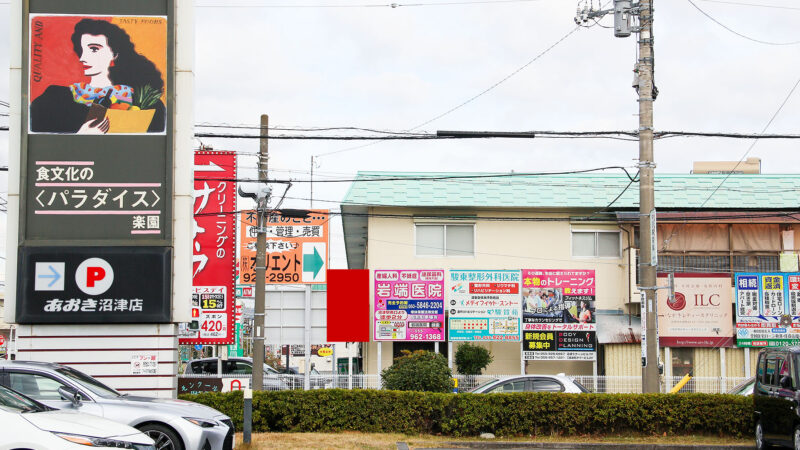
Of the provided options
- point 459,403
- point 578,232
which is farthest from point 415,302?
point 459,403

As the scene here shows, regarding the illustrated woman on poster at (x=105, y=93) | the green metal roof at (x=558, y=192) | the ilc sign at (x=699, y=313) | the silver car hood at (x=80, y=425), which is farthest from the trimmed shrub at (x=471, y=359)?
the silver car hood at (x=80, y=425)

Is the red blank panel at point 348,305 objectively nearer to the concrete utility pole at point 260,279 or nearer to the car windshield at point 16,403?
the concrete utility pole at point 260,279

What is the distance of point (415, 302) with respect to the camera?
26516mm

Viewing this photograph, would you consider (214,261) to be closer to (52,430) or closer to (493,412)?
(493,412)

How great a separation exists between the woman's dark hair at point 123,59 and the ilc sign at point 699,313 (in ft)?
58.3

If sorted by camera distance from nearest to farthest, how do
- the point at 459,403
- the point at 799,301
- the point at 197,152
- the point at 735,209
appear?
the point at 459,403, the point at 197,152, the point at 799,301, the point at 735,209

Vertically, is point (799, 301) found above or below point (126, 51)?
below

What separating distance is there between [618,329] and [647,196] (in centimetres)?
1100

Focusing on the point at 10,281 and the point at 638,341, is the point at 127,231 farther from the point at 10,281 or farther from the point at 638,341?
the point at 638,341

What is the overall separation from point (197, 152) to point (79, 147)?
838cm

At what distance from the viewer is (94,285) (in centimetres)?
1452

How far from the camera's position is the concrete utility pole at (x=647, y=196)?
17531mm

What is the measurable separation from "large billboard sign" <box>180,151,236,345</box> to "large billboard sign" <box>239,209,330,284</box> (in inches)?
410

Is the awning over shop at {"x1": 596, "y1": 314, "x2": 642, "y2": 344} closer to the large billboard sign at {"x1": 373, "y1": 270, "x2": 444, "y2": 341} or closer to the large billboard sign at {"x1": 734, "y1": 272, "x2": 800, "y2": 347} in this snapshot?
the large billboard sign at {"x1": 734, "y1": 272, "x2": 800, "y2": 347}
